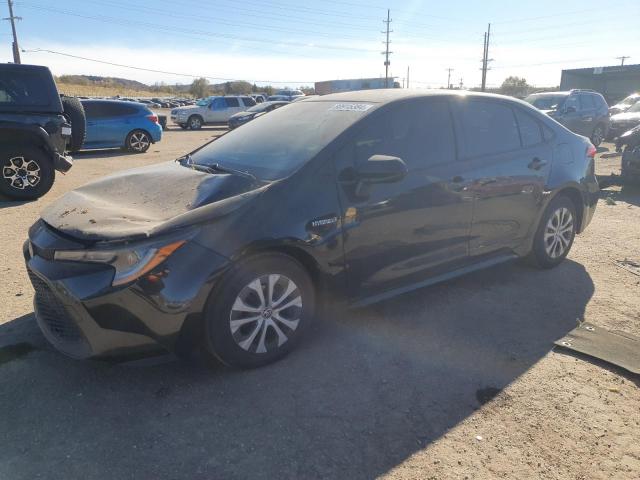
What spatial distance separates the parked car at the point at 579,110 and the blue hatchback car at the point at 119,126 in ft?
38.1

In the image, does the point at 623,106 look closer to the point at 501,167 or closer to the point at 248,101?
the point at 248,101

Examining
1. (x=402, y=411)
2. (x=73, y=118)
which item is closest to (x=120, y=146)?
(x=73, y=118)

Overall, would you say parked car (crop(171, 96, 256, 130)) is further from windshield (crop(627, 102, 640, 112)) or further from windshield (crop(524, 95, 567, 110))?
windshield (crop(627, 102, 640, 112))

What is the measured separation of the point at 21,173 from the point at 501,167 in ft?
23.2

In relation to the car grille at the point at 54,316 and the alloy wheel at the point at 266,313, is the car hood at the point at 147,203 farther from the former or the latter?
the alloy wheel at the point at 266,313

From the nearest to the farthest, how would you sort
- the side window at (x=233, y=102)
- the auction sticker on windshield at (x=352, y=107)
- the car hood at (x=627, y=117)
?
the auction sticker on windshield at (x=352, y=107)
the car hood at (x=627, y=117)
the side window at (x=233, y=102)

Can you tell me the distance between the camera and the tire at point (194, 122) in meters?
27.4

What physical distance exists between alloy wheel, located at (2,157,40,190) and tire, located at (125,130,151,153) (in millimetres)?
6925

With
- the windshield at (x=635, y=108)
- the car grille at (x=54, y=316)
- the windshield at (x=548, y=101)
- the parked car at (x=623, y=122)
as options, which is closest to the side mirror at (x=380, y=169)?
the car grille at (x=54, y=316)

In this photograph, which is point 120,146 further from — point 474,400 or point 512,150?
point 474,400

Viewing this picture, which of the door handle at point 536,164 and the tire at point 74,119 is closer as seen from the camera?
the door handle at point 536,164

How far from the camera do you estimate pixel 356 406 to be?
2.78 m

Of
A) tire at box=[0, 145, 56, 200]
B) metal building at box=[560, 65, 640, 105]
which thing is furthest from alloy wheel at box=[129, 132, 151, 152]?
metal building at box=[560, 65, 640, 105]

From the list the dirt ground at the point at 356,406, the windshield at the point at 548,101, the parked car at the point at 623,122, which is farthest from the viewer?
the parked car at the point at 623,122
